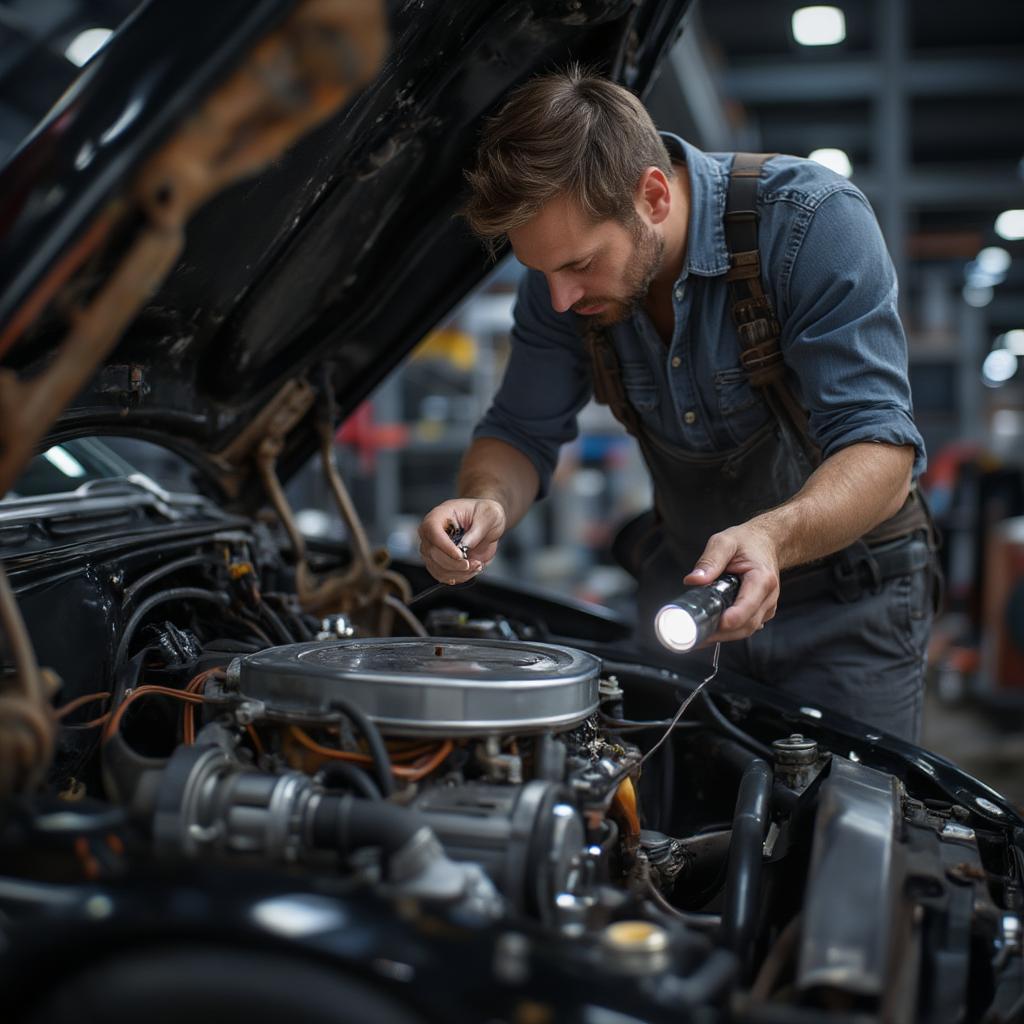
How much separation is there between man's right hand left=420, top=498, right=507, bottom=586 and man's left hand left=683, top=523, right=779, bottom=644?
1.55 ft

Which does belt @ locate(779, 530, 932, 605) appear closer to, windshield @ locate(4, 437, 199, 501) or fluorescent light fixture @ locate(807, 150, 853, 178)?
windshield @ locate(4, 437, 199, 501)

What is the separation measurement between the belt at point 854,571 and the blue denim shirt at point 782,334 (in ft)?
0.78

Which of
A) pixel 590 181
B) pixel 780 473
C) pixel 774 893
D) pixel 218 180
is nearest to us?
pixel 218 180

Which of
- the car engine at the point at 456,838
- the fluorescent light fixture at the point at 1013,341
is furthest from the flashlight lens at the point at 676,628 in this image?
the fluorescent light fixture at the point at 1013,341

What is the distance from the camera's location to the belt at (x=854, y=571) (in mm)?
1892

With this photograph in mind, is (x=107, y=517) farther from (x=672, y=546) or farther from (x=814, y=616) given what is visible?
(x=814, y=616)

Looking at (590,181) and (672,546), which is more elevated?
(590,181)

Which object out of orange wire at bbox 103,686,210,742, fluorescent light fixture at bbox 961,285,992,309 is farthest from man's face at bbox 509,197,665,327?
fluorescent light fixture at bbox 961,285,992,309

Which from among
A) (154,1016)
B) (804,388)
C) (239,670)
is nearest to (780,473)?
(804,388)

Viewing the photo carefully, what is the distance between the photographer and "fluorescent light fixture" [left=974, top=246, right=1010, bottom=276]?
37.9ft

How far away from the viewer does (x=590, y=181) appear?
1.61 metres

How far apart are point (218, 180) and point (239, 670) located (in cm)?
58

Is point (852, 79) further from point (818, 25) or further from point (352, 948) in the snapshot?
point (352, 948)

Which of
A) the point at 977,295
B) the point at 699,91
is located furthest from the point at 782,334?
the point at 977,295
